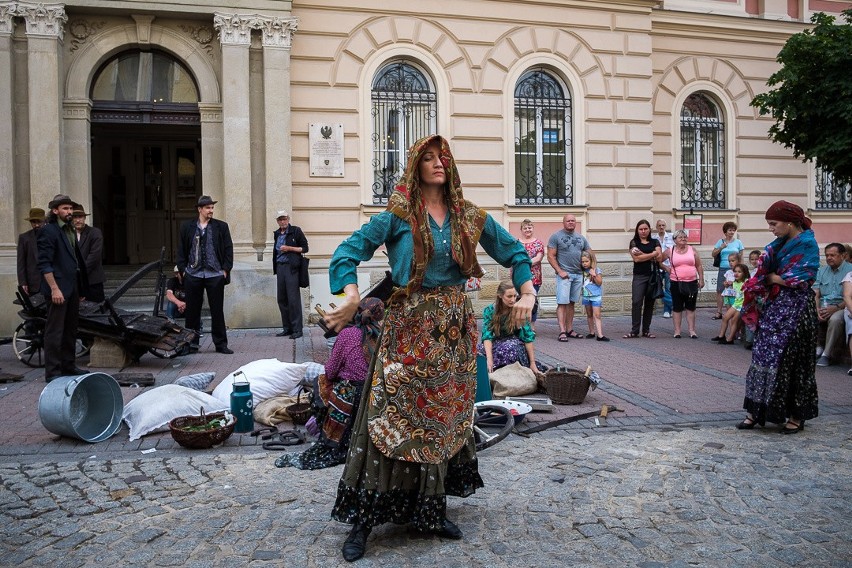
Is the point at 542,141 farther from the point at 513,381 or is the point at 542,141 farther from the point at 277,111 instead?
the point at 513,381

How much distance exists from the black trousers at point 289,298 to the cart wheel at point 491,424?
6.26m

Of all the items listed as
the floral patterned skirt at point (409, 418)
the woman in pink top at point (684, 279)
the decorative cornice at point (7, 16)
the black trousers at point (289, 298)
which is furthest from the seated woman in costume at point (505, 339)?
the decorative cornice at point (7, 16)

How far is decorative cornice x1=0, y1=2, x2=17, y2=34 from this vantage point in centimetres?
1222

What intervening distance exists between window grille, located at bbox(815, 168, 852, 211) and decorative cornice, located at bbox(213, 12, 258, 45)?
12328 mm

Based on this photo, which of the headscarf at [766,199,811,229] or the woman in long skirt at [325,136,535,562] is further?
the headscarf at [766,199,811,229]

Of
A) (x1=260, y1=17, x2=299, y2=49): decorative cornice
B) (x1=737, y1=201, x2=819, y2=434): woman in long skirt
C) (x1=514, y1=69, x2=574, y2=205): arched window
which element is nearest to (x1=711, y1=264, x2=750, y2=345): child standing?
(x1=514, y1=69, x2=574, y2=205): arched window

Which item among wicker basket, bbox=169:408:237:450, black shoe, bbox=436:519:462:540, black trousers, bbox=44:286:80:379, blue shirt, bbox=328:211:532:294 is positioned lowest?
black shoe, bbox=436:519:462:540

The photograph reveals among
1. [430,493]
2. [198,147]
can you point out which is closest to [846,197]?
[198,147]

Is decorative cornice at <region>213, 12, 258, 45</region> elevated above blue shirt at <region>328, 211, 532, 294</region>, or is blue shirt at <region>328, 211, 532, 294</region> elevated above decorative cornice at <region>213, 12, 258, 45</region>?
decorative cornice at <region>213, 12, 258, 45</region>

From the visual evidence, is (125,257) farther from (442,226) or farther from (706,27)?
(442,226)

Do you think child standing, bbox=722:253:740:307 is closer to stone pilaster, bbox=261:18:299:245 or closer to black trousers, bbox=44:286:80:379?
stone pilaster, bbox=261:18:299:245

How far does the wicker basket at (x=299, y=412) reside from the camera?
263 inches

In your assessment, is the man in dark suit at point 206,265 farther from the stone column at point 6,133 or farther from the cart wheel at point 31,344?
the stone column at point 6,133

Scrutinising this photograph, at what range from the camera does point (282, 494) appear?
489 centimetres
